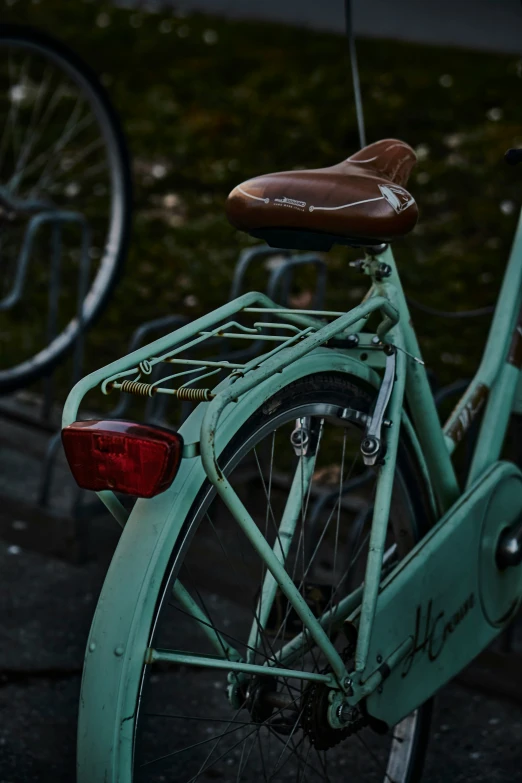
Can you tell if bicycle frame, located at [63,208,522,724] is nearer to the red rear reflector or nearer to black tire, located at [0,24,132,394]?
the red rear reflector

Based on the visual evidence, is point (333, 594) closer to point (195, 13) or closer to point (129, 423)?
point (129, 423)

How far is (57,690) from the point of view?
319 cm

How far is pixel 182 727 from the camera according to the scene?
3057mm

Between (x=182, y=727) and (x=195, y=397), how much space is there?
140 cm

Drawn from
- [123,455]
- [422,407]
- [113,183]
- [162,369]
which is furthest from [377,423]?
[113,183]

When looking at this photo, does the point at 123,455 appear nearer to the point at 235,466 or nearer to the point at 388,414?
the point at 235,466

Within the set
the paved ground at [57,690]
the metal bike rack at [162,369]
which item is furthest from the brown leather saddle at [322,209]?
the paved ground at [57,690]

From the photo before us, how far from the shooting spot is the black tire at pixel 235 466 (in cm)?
194

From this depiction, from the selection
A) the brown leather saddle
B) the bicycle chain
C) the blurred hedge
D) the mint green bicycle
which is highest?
the blurred hedge

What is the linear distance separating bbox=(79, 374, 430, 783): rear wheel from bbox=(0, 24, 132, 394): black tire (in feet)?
2.96

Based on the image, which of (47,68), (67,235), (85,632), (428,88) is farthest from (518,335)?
(47,68)

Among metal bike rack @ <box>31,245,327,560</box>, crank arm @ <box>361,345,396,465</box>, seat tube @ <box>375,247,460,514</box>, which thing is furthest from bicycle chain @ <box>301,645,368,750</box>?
metal bike rack @ <box>31,245,327,560</box>

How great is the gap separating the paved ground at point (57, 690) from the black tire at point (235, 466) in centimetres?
20

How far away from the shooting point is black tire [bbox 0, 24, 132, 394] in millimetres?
4402
